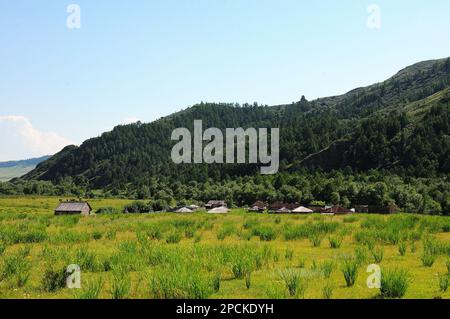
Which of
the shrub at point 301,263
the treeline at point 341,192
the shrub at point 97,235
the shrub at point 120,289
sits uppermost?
the shrub at point 120,289

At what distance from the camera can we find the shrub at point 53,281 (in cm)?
1395

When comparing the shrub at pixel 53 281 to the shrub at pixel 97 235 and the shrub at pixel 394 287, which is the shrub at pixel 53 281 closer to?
the shrub at pixel 394 287

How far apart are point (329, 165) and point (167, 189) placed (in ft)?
231

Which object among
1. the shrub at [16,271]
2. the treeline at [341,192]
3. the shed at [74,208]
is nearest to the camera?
the shrub at [16,271]

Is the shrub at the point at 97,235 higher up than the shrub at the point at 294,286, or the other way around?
the shrub at the point at 294,286

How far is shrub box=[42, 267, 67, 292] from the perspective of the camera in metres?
13.9

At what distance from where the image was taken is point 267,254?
18.6m

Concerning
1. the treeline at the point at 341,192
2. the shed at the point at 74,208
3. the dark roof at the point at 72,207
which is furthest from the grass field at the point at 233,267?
the treeline at the point at 341,192

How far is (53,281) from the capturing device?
14.1 meters

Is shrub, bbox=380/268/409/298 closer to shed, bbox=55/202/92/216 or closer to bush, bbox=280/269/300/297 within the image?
bush, bbox=280/269/300/297

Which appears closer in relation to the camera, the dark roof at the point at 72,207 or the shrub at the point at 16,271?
the shrub at the point at 16,271

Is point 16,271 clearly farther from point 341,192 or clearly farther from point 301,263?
point 341,192
